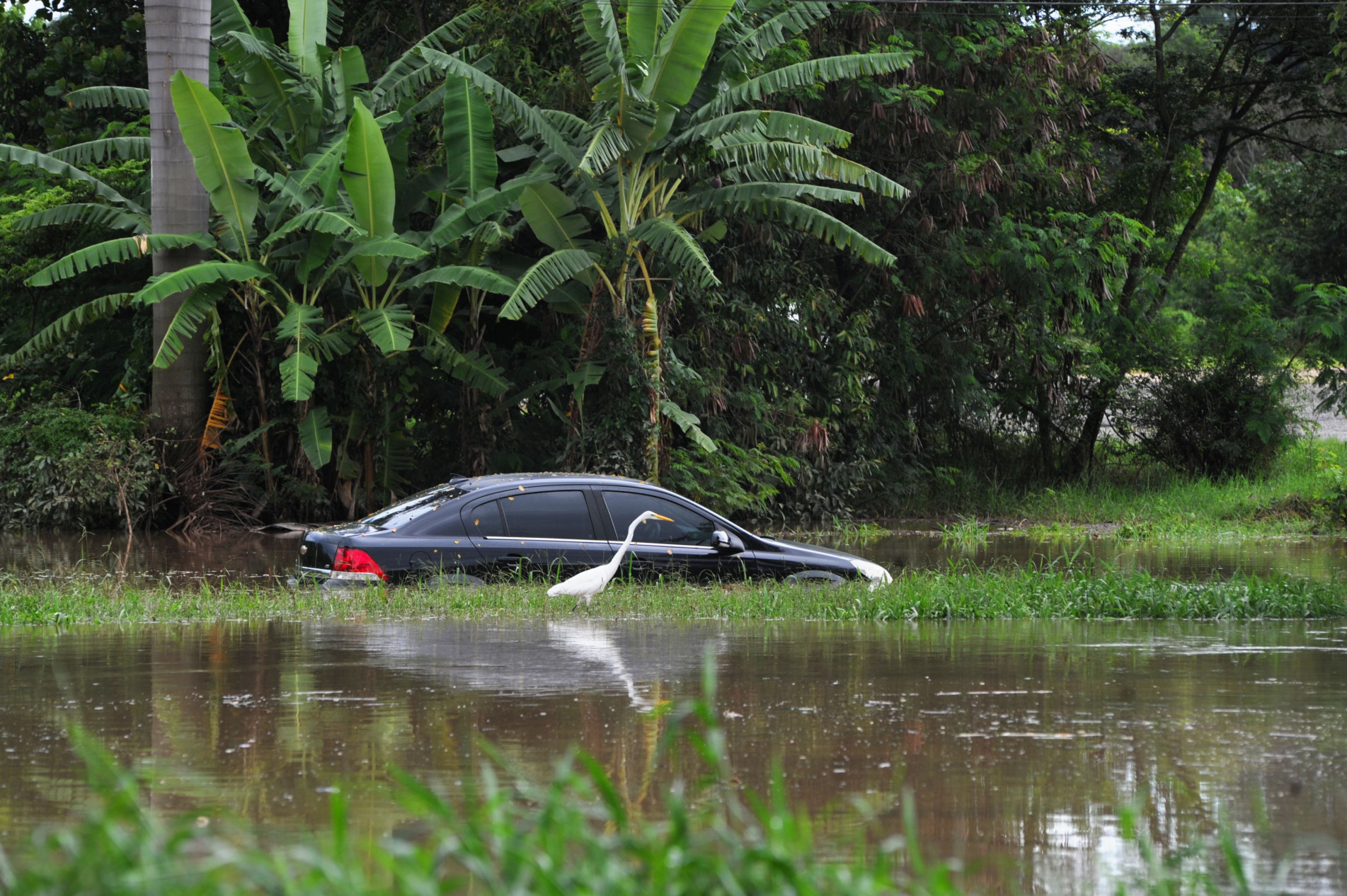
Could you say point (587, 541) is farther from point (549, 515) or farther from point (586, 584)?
point (586, 584)

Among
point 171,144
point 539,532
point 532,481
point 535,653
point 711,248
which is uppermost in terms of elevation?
point 171,144

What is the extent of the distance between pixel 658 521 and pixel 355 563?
3.00m

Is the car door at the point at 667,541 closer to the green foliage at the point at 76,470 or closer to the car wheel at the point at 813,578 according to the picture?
the car wheel at the point at 813,578

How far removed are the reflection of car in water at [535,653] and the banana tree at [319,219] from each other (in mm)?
8320

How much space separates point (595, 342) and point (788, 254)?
17.2ft

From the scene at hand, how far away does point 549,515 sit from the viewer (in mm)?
13328

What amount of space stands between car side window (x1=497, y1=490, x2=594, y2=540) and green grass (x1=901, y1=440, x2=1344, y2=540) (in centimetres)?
1127

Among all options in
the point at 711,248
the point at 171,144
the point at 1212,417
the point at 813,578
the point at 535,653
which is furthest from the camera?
the point at 1212,417

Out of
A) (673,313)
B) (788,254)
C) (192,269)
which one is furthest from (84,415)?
(788,254)

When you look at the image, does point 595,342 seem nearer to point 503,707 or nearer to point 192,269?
point 192,269

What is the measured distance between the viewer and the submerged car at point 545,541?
12562 mm

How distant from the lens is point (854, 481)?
24.1 metres

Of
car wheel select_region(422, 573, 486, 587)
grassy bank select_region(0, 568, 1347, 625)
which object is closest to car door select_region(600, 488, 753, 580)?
grassy bank select_region(0, 568, 1347, 625)

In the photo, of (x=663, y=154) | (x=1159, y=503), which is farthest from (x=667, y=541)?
(x=1159, y=503)
